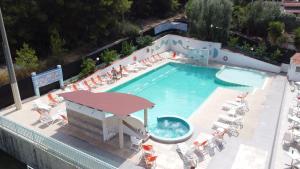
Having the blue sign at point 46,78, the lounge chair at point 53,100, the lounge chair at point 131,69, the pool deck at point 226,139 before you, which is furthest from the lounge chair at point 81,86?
the lounge chair at point 131,69

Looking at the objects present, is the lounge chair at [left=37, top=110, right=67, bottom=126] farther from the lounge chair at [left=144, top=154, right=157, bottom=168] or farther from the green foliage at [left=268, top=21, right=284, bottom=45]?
the green foliage at [left=268, top=21, right=284, bottom=45]

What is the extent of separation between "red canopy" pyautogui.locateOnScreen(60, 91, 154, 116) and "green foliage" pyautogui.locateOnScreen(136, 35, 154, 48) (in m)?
13.0

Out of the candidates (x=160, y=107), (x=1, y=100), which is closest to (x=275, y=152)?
(x=160, y=107)

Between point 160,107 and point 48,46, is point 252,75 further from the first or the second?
point 48,46

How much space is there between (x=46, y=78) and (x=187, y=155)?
35.0ft

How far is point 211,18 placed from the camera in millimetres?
26109

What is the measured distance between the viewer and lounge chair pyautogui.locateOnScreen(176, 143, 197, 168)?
12005mm

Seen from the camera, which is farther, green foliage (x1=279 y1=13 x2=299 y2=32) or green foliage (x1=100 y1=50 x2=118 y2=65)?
green foliage (x1=279 y1=13 x2=299 y2=32)

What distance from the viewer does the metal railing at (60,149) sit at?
35.0 ft

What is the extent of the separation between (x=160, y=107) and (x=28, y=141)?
799cm

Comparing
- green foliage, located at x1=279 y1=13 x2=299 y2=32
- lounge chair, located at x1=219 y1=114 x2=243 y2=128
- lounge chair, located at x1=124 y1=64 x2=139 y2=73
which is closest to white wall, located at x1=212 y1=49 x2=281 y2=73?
green foliage, located at x1=279 y1=13 x2=299 y2=32

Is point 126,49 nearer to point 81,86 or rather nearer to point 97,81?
point 97,81

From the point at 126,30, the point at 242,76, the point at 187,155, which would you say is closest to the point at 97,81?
the point at 126,30

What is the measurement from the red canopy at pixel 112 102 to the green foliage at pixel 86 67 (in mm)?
7275
